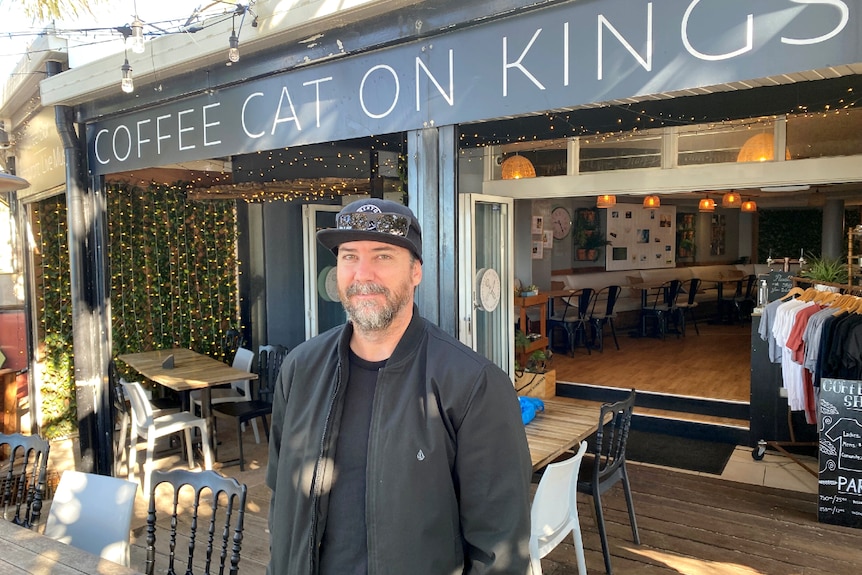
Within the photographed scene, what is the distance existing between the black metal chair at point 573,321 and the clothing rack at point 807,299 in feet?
13.6

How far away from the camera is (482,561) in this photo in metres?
1.53

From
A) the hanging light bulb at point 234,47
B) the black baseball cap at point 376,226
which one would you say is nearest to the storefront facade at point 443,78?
the hanging light bulb at point 234,47

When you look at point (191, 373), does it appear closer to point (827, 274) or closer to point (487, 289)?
point (487, 289)

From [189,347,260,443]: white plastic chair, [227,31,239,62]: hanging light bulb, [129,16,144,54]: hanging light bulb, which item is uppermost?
[129,16,144,54]: hanging light bulb

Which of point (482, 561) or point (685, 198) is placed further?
point (685, 198)

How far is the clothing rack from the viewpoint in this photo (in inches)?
177

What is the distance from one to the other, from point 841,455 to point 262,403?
170 inches

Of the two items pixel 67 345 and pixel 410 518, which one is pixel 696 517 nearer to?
pixel 410 518

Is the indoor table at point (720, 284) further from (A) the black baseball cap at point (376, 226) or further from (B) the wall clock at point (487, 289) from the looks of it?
(A) the black baseball cap at point (376, 226)

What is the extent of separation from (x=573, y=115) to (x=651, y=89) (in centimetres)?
267

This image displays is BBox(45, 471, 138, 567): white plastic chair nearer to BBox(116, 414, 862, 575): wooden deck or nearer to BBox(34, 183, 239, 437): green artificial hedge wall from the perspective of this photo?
BBox(116, 414, 862, 575): wooden deck

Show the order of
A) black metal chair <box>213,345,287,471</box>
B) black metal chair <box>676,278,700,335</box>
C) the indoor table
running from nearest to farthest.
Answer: black metal chair <box>213,345,287,471</box>
black metal chair <box>676,278,700,335</box>
the indoor table

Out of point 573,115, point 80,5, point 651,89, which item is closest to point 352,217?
point 651,89

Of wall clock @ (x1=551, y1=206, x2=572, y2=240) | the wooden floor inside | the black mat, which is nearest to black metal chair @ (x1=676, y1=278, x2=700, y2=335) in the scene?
the wooden floor inside
